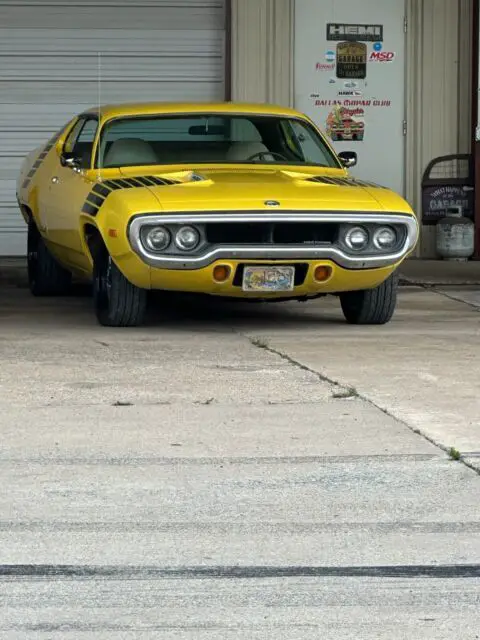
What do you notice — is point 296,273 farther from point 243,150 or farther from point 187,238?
point 243,150

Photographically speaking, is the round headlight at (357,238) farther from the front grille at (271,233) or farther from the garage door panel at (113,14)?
the garage door panel at (113,14)

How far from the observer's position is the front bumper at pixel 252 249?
941 centimetres

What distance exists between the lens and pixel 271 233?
9609mm

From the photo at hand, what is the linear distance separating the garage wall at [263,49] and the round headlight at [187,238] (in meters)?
7.17

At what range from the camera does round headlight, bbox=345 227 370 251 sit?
31.8 ft

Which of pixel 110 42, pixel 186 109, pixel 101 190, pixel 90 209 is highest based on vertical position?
pixel 110 42

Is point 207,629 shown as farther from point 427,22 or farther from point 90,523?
point 427,22

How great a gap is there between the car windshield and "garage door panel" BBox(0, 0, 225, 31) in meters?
5.35

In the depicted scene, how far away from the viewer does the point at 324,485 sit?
18.8ft

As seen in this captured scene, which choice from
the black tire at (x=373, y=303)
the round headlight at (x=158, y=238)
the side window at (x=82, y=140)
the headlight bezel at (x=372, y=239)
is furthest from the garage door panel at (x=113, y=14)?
the round headlight at (x=158, y=238)

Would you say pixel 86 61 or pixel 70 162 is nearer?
pixel 70 162

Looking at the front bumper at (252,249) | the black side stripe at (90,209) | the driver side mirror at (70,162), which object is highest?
the driver side mirror at (70,162)

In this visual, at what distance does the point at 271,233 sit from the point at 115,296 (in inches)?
41.1

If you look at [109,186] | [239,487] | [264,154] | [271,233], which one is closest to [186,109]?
[264,154]
